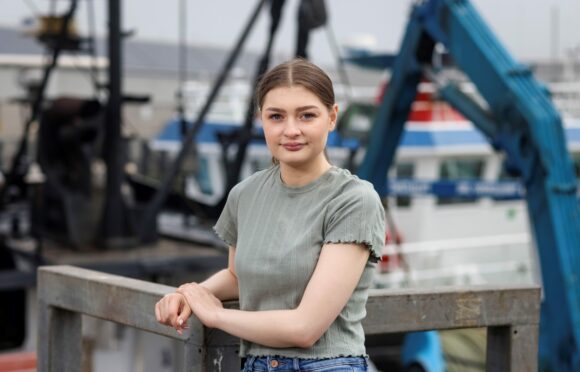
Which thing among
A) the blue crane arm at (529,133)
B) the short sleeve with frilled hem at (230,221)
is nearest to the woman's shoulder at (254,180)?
the short sleeve with frilled hem at (230,221)

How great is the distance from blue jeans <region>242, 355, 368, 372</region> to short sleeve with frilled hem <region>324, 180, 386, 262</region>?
254 mm

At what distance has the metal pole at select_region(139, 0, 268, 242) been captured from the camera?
10.9 m

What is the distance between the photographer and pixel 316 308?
2326mm

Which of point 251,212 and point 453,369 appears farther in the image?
point 453,369

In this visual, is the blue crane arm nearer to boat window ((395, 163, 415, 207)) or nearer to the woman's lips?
the woman's lips

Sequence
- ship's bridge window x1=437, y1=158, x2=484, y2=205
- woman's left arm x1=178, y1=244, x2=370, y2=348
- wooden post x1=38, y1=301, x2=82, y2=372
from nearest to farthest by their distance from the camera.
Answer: woman's left arm x1=178, y1=244, x2=370, y2=348 → wooden post x1=38, y1=301, x2=82, y2=372 → ship's bridge window x1=437, y1=158, x2=484, y2=205

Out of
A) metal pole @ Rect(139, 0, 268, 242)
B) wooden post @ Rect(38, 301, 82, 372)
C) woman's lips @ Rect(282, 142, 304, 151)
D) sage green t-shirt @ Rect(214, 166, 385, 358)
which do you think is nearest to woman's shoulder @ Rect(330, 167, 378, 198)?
sage green t-shirt @ Rect(214, 166, 385, 358)

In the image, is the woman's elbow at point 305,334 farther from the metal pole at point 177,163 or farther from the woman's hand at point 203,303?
the metal pole at point 177,163

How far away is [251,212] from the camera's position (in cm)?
252

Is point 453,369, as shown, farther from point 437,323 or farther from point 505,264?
point 505,264

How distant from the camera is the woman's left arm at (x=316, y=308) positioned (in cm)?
233

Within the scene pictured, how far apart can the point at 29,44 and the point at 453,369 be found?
99.7 ft

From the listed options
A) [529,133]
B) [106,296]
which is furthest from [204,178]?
[106,296]

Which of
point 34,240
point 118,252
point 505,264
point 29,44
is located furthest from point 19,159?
point 29,44
